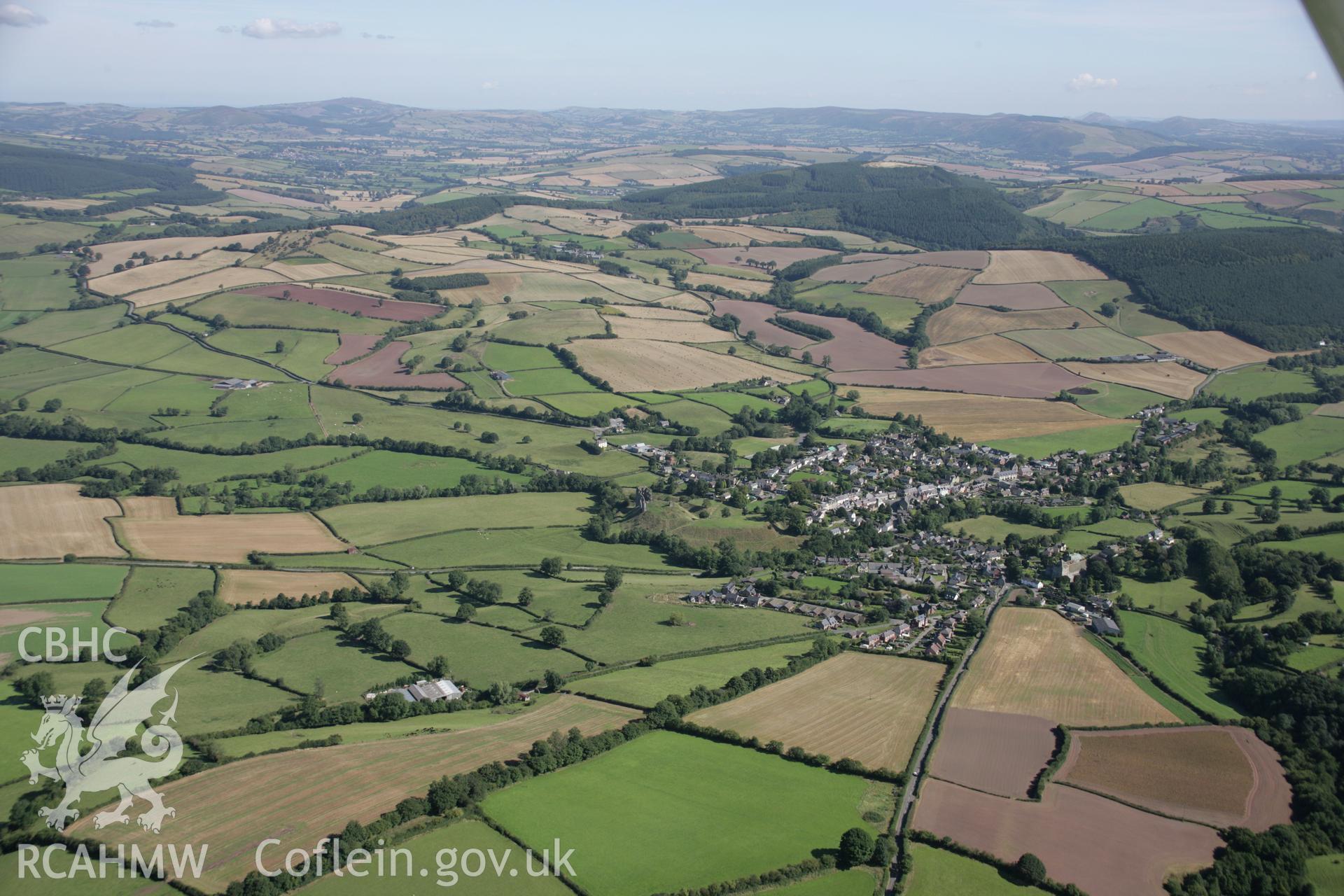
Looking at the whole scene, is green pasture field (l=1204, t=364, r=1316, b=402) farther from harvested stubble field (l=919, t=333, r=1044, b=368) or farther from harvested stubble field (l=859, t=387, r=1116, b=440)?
harvested stubble field (l=919, t=333, r=1044, b=368)

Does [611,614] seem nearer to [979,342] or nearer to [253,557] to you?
[253,557]

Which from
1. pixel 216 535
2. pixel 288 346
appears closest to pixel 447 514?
pixel 216 535

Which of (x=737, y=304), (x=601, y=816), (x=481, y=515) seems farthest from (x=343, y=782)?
(x=737, y=304)

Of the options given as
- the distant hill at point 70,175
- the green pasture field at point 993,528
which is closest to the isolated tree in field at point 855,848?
the green pasture field at point 993,528

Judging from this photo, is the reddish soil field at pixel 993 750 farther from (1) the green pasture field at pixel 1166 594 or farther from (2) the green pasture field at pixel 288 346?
(2) the green pasture field at pixel 288 346

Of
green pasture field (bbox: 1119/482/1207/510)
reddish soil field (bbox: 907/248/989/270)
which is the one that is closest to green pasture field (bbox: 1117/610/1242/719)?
green pasture field (bbox: 1119/482/1207/510)

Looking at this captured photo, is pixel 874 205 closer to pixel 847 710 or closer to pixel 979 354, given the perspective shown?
pixel 979 354
